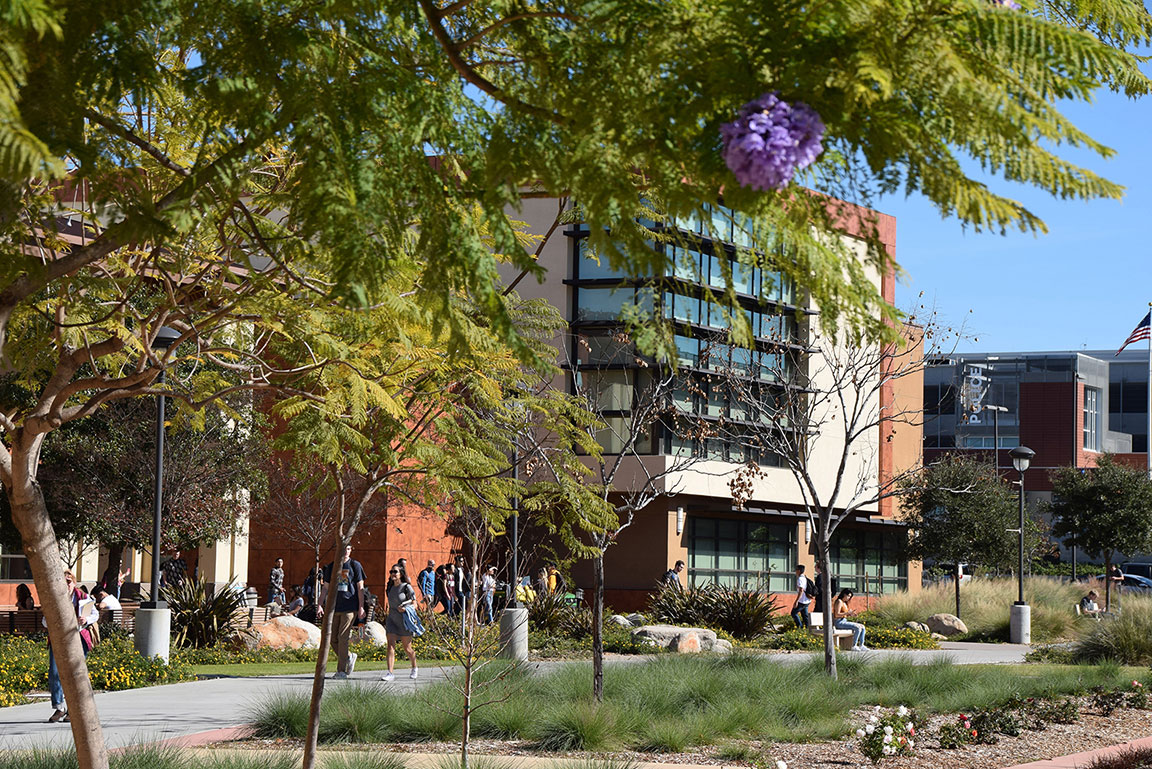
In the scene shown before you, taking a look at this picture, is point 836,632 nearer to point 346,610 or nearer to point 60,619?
point 346,610

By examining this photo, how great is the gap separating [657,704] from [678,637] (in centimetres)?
1386

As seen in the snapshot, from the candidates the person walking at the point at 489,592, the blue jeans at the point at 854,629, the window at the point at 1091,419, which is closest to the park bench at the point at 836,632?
the blue jeans at the point at 854,629

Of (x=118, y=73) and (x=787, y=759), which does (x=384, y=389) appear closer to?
(x=118, y=73)

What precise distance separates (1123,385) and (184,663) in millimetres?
96285

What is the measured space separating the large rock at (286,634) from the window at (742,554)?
21363 millimetres

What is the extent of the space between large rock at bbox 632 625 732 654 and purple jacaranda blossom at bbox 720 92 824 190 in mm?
24769

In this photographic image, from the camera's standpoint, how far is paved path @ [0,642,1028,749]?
1371cm

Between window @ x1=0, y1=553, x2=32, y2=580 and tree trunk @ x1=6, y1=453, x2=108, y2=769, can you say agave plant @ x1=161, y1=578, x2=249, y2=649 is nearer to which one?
window @ x1=0, y1=553, x2=32, y2=580

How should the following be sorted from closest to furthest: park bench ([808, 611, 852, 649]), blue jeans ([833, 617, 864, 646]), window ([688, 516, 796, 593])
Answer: park bench ([808, 611, 852, 649]) < blue jeans ([833, 617, 864, 646]) < window ([688, 516, 796, 593])

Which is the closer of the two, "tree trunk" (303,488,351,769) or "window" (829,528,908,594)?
"tree trunk" (303,488,351,769)

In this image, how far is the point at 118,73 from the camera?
474cm

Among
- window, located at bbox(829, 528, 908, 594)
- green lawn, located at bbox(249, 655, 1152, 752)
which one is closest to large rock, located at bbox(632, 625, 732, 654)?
green lawn, located at bbox(249, 655, 1152, 752)

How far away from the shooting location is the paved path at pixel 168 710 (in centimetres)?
1371

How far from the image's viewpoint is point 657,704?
14602 millimetres
